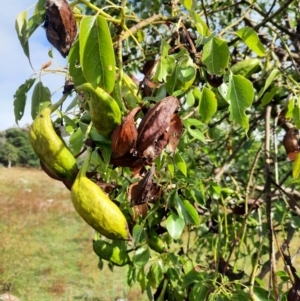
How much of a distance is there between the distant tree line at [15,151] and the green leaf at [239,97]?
2613 cm

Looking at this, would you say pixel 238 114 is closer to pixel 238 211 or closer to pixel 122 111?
pixel 122 111

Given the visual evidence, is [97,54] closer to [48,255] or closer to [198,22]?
[198,22]

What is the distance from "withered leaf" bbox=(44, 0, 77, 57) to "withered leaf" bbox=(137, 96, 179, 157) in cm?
21

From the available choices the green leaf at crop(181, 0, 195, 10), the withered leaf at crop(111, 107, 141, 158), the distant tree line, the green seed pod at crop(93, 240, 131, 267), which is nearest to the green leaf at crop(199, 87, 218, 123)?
the green leaf at crop(181, 0, 195, 10)

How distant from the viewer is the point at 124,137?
695 millimetres

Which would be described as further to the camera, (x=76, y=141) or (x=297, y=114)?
(x=297, y=114)

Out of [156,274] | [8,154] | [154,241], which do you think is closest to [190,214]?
[154,241]

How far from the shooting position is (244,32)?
3.13 ft

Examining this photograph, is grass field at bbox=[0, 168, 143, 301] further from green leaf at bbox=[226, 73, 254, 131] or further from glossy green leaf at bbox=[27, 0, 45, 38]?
glossy green leaf at bbox=[27, 0, 45, 38]

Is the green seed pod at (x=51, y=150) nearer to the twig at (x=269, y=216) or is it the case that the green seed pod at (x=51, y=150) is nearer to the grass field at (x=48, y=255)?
the twig at (x=269, y=216)

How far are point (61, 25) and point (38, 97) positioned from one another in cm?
21

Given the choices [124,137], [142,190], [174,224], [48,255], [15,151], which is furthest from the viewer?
[15,151]

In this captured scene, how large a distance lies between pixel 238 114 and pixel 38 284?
5537 millimetres

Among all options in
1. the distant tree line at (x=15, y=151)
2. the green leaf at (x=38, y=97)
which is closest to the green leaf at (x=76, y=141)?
the green leaf at (x=38, y=97)
